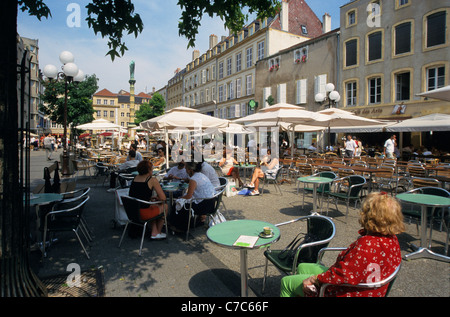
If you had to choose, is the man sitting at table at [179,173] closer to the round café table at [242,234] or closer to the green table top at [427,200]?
the round café table at [242,234]

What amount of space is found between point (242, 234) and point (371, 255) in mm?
1212

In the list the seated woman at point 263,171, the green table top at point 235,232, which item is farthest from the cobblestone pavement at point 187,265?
the seated woman at point 263,171

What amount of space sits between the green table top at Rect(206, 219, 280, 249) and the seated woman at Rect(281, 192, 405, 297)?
1.92ft

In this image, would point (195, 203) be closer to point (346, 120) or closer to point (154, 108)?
point (346, 120)

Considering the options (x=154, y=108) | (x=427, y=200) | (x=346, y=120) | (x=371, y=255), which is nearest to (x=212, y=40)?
(x=154, y=108)

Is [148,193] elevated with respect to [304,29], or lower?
lower

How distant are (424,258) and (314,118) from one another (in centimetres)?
640

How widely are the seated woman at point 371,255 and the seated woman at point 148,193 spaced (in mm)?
2887

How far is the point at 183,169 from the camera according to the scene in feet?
22.2

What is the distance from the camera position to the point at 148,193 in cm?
459

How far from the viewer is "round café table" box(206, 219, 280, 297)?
8.67 ft

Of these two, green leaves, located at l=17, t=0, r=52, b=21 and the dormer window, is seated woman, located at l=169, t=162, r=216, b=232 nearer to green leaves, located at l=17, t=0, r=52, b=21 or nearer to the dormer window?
green leaves, located at l=17, t=0, r=52, b=21

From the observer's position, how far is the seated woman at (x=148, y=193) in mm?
4527
